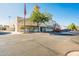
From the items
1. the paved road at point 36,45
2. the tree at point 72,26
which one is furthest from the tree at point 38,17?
the tree at point 72,26

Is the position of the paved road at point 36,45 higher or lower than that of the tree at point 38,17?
lower

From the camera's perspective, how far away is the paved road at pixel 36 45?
3021 mm

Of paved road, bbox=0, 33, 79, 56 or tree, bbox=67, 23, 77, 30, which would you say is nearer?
paved road, bbox=0, 33, 79, 56

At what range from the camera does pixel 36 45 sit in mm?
3119

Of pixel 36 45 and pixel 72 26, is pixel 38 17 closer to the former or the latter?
pixel 36 45

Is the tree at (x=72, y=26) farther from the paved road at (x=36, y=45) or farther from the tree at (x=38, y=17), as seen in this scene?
the tree at (x=38, y=17)

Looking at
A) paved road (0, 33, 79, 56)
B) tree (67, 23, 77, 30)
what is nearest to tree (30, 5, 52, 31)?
paved road (0, 33, 79, 56)

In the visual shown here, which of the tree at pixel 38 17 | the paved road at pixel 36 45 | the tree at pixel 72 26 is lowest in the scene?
the paved road at pixel 36 45

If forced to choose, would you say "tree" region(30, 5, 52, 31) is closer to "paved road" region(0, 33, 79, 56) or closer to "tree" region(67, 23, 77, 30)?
"paved road" region(0, 33, 79, 56)

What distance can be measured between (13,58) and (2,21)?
0.72 metres

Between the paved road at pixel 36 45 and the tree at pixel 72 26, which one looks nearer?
the paved road at pixel 36 45

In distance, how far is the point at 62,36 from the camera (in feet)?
10.5

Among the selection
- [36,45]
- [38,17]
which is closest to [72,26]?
[38,17]

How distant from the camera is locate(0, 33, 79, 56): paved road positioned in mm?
3021
